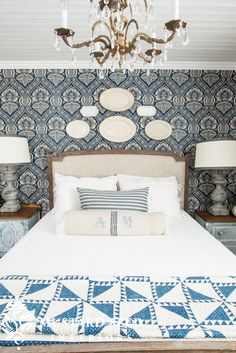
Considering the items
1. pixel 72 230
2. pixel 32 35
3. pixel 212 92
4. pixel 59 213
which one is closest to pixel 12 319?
pixel 72 230

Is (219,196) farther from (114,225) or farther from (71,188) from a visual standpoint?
(71,188)

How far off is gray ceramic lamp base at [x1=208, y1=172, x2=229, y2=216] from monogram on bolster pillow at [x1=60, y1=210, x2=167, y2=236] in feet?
3.74

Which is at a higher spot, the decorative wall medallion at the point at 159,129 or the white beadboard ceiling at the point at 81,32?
the white beadboard ceiling at the point at 81,32

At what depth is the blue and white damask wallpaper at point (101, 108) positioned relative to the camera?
3.44 m

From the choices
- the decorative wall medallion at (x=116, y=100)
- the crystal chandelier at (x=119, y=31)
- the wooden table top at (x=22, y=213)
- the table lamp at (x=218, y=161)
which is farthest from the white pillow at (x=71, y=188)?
the crystal chandelier at (x=119, y=31)

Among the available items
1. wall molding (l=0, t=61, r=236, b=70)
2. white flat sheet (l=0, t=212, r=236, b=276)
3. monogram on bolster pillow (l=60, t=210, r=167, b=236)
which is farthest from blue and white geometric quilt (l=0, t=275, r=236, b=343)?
wall molding (l=0, t=61, r=236, b=70)

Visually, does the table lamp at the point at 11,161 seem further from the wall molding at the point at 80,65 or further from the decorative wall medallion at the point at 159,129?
the decorative wall medallion at the point at 159,129

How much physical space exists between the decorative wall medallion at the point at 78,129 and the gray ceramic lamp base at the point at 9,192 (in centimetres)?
75

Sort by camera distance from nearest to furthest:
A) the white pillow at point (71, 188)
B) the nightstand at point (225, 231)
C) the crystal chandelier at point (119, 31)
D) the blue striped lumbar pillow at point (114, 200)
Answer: the crystal chandelier at point (119, 31) < the blue striped lumbar pillow at point (114, 200) < the white pillow at point (71, 188) < the nightstand at point (225, 231)

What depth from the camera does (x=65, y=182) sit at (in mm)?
3037

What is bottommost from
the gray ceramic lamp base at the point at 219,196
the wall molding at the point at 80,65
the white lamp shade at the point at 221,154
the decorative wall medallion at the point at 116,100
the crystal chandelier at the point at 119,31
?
the gray ceramic lamp base at the point at 219,196

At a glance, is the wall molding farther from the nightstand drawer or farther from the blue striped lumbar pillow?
the nightstand drawer

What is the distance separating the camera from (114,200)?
2.66 meters

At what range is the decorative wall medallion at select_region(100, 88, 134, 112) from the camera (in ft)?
11.2
